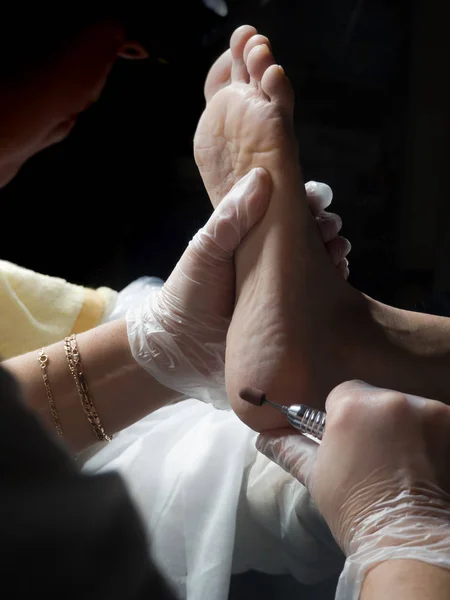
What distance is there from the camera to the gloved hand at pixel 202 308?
667 millimetres

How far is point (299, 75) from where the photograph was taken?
38.5 inches

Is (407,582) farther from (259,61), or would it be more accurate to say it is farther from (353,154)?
(353,154)

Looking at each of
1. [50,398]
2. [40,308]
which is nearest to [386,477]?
[50,398]

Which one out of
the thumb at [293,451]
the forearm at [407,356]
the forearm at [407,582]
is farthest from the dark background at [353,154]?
the forearm at [407,582]

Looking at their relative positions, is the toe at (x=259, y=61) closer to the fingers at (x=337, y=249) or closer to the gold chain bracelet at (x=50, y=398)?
the fingers at (x=337, y=249)

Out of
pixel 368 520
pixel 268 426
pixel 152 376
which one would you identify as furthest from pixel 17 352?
pixel 368 520

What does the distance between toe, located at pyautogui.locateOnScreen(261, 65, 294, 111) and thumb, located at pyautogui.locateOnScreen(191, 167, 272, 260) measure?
0.25 feet

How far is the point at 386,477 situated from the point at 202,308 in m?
0.32

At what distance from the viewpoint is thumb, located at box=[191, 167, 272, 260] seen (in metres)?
0.65

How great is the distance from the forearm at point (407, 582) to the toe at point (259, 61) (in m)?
0.49

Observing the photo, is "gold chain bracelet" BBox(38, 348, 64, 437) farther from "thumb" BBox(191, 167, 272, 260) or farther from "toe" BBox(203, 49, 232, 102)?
"toe" BBox(203, 49, 232, 102)

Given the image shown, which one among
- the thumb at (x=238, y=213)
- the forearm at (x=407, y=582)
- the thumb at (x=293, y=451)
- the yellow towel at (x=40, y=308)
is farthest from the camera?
the yellow towel at (x=40, y=308)

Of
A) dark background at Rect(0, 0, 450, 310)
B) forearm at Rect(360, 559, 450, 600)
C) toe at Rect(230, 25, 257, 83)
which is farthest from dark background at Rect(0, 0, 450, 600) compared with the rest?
forearm at Rect(360, 559, 450, 600)

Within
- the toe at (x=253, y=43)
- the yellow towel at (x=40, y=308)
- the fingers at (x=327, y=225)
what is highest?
the toe at (x=253, y=43)
